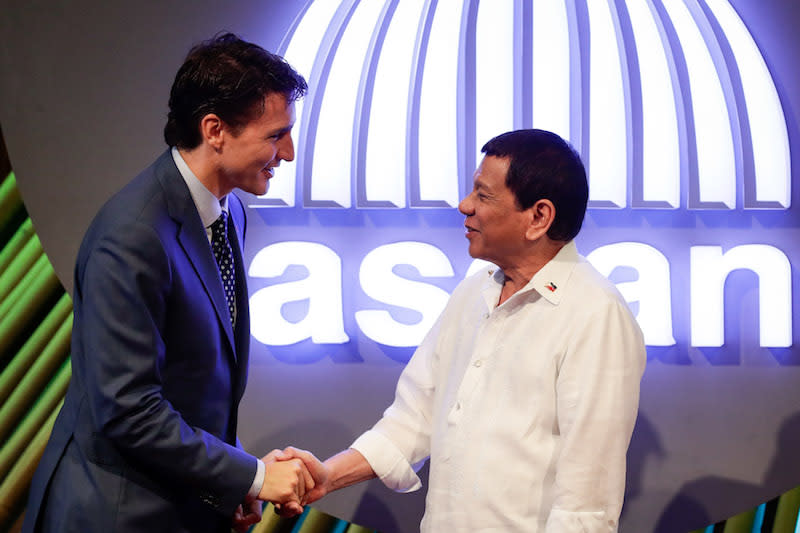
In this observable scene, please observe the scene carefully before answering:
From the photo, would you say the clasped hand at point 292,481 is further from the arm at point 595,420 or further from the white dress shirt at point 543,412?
the arm at point 595,420

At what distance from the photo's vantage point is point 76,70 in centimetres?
364

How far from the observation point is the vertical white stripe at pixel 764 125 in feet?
11.2

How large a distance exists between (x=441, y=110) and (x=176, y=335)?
1.79 m

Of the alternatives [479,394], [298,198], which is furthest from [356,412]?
[479,394]

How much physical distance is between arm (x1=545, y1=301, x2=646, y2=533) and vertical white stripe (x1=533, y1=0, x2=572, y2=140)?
1420 mm

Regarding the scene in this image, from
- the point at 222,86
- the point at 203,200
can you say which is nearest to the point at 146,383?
the point at 203,200

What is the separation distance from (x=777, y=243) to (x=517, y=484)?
1.88 m

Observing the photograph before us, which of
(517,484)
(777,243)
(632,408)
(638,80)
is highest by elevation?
(638,80)

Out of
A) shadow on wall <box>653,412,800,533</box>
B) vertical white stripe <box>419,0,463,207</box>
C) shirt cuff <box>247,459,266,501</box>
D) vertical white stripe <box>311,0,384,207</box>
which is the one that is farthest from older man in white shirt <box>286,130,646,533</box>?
shadow on wall <box>653,412,800,533</box>

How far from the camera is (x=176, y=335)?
6.67ft

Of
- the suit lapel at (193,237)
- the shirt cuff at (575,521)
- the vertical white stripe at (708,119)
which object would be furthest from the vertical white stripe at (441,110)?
the shirt cuff at (575,521)

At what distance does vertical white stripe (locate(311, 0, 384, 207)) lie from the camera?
349 cm

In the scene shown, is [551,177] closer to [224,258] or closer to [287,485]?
[224,258]

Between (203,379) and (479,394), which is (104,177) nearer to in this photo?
(203,379)
